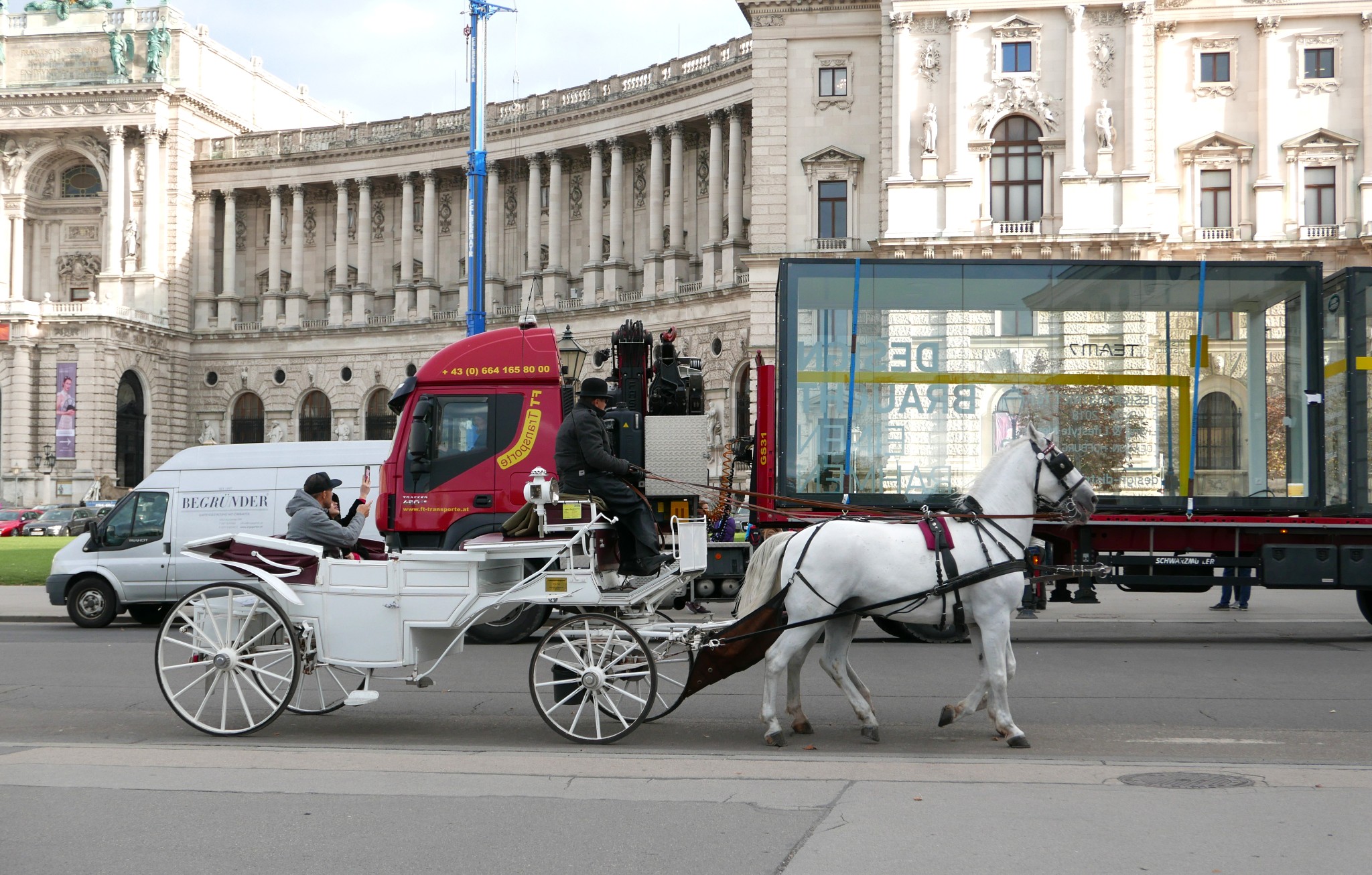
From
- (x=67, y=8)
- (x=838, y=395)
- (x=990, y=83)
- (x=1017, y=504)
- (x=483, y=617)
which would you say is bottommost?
(x=483, y=617)

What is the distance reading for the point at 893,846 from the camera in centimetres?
659

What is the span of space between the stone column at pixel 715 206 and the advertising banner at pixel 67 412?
35.7m

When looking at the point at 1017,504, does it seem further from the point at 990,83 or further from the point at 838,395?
the point at 990,83

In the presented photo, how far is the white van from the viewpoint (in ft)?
65.7

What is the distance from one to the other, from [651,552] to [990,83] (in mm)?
40679

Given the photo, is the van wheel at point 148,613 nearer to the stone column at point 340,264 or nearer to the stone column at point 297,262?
the stone column at point 340,264

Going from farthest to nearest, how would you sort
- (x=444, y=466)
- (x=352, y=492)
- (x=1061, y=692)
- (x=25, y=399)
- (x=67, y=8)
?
(x=67, y=8) < (x=25, y=399) < (x=352, y=492) < (x=444, y=466) < (x=1061, y=692)

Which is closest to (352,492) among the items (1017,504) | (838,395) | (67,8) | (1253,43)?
(838,395)

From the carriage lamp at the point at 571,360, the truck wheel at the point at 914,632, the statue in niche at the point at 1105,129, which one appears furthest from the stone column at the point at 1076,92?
the truck wheel at the point at 914,632

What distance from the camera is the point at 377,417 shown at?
76688 millimetres

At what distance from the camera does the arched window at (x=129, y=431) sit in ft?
246

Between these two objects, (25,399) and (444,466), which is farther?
(25,399)

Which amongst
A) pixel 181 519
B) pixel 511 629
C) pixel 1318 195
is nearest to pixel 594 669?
pixel 511 629

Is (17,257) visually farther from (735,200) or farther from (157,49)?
(735,200)
